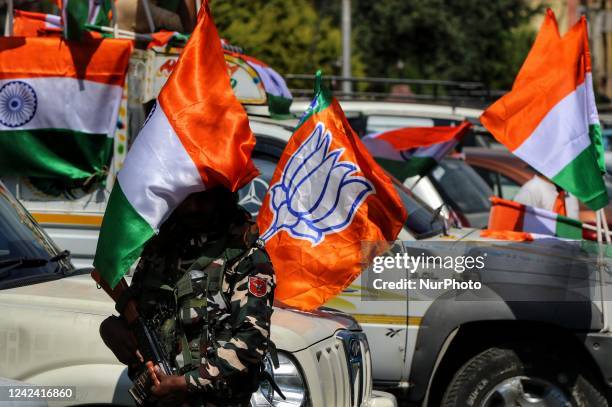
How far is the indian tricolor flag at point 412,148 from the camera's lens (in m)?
8.70

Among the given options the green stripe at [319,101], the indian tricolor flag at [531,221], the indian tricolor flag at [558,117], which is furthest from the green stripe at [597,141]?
the green stripe at [319,101]

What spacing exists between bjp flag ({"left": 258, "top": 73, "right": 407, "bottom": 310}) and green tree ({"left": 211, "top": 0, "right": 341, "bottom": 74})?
12.9 metres

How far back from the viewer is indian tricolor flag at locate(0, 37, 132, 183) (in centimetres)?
695

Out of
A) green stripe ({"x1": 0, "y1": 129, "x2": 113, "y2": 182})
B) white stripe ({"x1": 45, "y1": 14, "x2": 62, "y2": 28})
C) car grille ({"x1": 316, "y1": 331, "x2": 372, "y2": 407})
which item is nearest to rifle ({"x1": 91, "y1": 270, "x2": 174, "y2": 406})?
car grille ({"x1": 316, "y1": 331, "x2": 372, "y2": 407})

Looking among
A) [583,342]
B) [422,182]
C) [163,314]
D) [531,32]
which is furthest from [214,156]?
[531,32]

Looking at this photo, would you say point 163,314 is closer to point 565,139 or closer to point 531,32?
point 565,139

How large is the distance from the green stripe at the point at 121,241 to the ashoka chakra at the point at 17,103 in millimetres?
3280

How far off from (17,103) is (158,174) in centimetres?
336

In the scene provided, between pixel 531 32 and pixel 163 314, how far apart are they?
3898cm

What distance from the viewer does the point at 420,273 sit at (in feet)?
21.1

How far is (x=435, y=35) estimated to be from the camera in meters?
35.1

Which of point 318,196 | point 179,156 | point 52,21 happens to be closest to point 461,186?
point 52,21

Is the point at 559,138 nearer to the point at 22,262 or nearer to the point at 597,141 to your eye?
the point at 597,141

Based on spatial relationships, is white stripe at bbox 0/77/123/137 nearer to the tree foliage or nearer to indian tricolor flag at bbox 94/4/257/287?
indian tricolor flag at bbox 94/4/257/287
